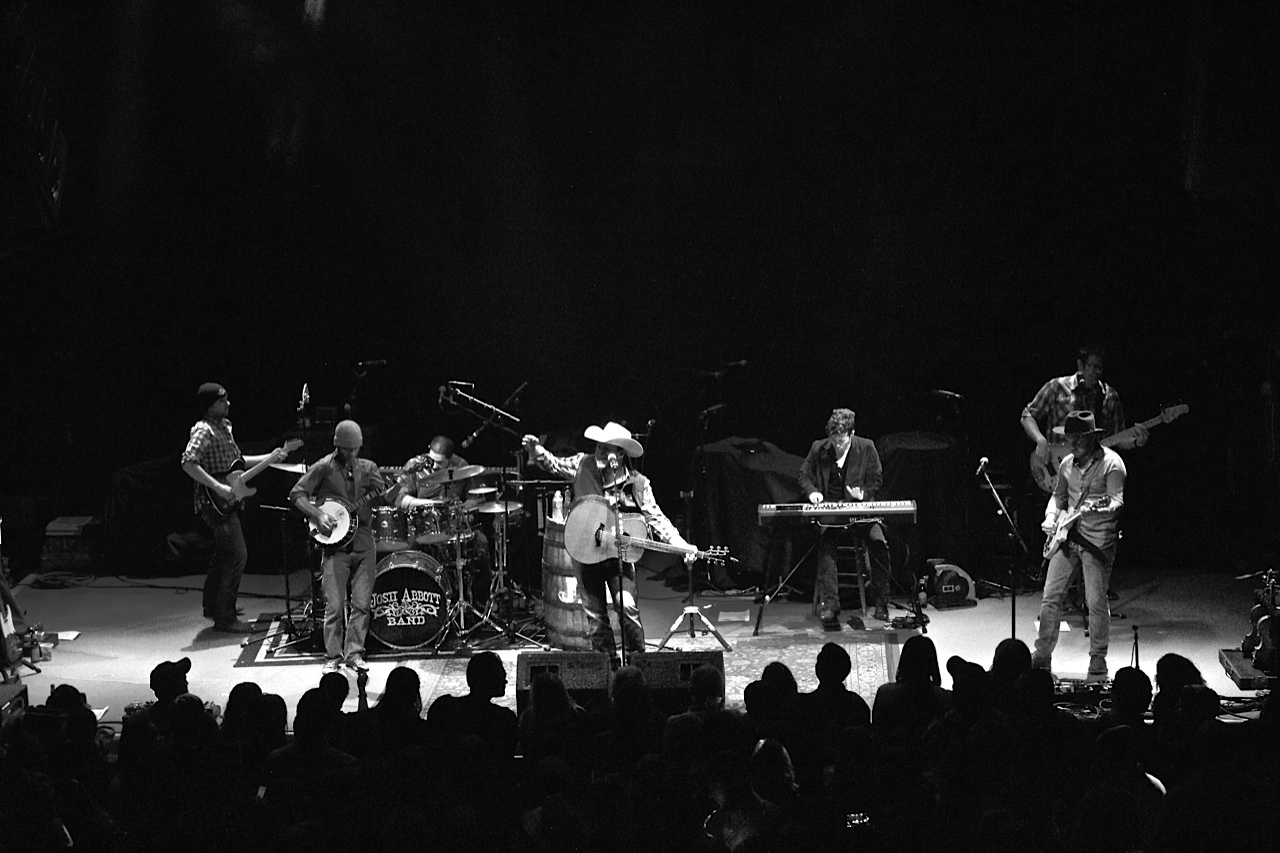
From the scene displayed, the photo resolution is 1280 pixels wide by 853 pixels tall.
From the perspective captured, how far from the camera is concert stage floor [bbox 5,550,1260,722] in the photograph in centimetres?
1110

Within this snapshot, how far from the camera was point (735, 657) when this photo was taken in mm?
11602

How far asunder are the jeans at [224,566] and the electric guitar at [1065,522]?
6.98 metres

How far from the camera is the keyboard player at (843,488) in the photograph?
1270 centimetres

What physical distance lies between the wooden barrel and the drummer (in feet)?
3.42

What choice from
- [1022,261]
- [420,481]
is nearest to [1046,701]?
[420,481]

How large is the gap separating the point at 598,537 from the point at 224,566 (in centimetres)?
385

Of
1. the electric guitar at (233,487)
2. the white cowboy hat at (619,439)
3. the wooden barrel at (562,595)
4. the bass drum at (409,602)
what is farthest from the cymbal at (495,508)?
A: the electric guitar at (233,487)

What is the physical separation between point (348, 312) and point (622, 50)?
4473mm

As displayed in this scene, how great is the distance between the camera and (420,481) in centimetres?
1209

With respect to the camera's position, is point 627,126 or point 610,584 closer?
point 610,584

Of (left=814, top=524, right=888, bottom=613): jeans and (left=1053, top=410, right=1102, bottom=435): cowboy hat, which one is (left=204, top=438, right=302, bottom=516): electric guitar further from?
(left=1053, top=410, right=1102, bottom=435): cowboy hat

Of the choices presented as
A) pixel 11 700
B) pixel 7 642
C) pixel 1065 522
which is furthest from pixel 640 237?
pixel 11 700

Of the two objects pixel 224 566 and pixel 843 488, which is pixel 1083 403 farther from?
pixel 224 566

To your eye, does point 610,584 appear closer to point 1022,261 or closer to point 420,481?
point 420,481
